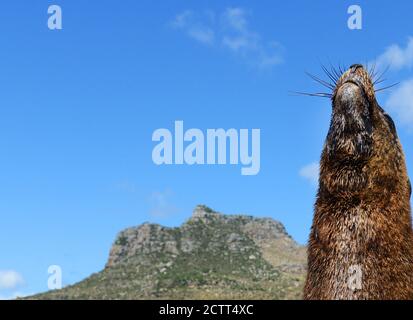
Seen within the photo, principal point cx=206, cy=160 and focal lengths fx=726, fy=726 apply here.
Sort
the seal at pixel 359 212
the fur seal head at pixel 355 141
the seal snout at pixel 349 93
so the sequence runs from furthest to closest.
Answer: the seal snout at pixel 349 93
the fur seal head at pixel 355 141
the seal at pixel 359 212

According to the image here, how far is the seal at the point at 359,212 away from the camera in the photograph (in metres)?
7.52

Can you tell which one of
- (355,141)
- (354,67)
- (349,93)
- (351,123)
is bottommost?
(355,141)

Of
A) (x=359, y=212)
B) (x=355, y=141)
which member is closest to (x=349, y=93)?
(x=355, y=141)

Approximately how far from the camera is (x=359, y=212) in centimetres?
770

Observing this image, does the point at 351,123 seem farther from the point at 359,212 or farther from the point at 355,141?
the point at 359,212

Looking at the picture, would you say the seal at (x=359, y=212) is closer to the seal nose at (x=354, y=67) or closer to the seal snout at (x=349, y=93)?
the seal snout at (x=349, y=93)

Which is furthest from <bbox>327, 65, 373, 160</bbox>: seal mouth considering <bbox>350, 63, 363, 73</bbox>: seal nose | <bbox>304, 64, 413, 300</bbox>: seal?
<bbox>350, 63, 363, 73</bbox>: seal nose

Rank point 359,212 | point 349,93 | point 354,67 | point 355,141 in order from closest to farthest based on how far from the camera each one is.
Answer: point 359,212 < point 355,141 < point 349,93 < point 354,67

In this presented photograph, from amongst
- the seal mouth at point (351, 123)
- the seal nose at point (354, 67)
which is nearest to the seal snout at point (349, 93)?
the seal mouth at point (351, 123)

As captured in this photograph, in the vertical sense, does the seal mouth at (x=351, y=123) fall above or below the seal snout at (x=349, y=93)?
below

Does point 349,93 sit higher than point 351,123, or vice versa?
point 349,93

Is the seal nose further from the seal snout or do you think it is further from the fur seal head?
the seal snout

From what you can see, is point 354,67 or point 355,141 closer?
point 355,141
